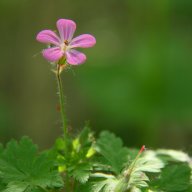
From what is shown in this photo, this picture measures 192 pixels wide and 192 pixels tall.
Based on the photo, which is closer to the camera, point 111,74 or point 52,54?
point 52,54

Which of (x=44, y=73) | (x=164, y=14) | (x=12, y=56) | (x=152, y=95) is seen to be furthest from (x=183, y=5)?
(x=12, y=56)

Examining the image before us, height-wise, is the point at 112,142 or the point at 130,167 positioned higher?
the point at 112,142

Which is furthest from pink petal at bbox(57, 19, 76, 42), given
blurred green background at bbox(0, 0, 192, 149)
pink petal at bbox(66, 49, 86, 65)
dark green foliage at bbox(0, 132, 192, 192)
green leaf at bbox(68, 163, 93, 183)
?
blurred green background at bbox(0, 0, 192, 149)

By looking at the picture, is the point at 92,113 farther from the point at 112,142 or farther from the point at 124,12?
the point at 112,142

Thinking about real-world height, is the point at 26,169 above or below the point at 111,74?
below

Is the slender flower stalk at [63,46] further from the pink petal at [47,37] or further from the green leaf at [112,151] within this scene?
the green leaf at [112,151]

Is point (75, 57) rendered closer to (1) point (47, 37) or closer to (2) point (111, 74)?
(1) point (47, 37)

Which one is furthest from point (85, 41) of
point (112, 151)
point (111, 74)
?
point (111, 74)
